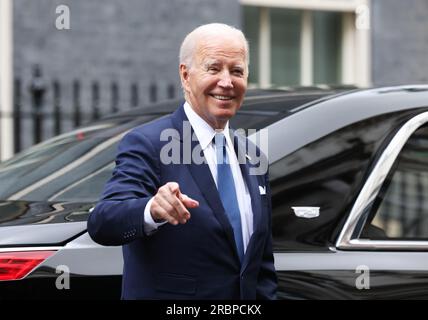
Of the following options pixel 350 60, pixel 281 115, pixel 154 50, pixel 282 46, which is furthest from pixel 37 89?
pixel 281 115

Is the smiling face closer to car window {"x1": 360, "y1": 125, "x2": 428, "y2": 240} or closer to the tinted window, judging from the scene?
the tinted window

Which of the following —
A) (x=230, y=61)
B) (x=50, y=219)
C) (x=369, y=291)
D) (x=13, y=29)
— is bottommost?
(x=369, y=291)

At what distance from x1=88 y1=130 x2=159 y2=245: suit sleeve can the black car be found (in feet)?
2.26

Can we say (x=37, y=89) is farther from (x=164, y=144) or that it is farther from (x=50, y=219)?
(x=164, y=144)

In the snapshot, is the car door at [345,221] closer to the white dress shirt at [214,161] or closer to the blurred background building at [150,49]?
the white dress shirt at [214,161]

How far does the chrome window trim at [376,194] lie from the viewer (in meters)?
3.28

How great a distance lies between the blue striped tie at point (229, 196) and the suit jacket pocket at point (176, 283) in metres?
0.16

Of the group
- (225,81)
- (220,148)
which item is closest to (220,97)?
(225,81)

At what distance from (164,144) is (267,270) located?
0.51m

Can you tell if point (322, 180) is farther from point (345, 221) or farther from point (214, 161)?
point (214, 161)

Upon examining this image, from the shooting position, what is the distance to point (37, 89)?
28.7ft

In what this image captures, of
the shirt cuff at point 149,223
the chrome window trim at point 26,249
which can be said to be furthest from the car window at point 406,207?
the shirt cuff at point 149,223

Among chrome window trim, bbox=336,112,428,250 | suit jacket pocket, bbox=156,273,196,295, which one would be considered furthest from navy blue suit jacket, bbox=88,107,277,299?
chrome window trim, bbox=336,112,428,250

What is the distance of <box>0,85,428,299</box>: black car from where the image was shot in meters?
2.98
